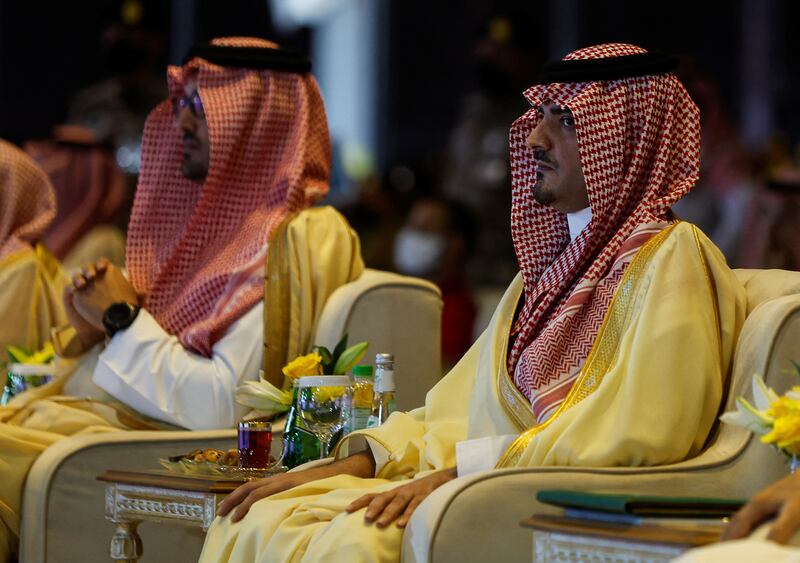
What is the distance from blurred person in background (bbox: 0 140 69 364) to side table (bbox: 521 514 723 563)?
2713 mm

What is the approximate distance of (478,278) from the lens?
8547 mm

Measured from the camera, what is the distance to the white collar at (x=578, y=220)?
3283mm

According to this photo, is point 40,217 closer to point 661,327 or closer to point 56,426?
point 56,426

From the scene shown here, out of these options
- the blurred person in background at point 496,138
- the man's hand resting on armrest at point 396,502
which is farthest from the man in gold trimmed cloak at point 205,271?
the blurred person in background at point 496,138

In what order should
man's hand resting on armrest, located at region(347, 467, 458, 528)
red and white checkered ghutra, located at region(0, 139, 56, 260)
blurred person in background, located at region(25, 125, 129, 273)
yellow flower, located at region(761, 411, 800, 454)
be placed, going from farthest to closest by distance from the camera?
blurred person in background, located at region(25, 125, 129, 273) → red and white checkered ghutra, located at region(0, 139, 56, 260) → man's hand resting on armrest, located at region(347, 467, 458, 528) → yellow flower, located at region(761, 411, 800, 454)

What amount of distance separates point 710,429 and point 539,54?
6.08 m

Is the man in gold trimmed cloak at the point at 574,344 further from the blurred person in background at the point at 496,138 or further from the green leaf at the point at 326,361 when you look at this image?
the blurred person in background at the point at 496,138

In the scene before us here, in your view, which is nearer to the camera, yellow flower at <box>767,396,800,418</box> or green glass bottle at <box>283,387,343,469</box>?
yellow flower at <box>767,396,800,418</box>

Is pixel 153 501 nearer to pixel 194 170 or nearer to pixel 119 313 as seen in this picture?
pixel 119 313

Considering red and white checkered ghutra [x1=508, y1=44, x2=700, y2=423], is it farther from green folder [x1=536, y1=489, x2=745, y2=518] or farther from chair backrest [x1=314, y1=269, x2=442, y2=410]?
chair backrest [x1=314, y1=269, x2=442, y2=410]

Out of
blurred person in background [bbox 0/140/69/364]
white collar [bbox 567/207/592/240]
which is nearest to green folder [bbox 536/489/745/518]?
white collar [bbox 567/207/592/240]

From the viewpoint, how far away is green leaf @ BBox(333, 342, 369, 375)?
12.3 feet

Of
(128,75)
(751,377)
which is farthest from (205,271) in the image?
(128,75)

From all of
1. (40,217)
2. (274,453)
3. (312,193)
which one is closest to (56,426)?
(274,453)
